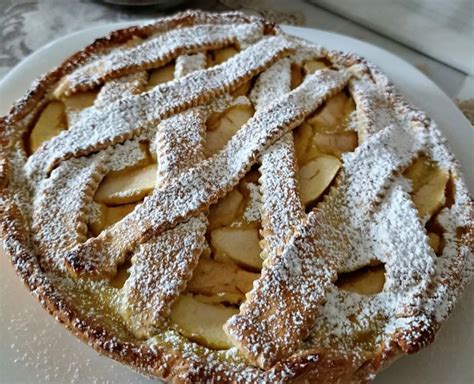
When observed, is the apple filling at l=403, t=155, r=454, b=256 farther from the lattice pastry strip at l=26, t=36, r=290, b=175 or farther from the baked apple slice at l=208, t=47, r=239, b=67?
the baked apple slice at l=208, t=47, r=239, b=67

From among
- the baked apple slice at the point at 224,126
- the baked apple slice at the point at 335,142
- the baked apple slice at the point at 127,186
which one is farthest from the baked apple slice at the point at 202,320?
the baked apple slice at the point at 335,142

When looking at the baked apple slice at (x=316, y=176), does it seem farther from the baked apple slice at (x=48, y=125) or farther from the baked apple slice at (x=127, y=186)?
the baked apple slice at (x=48, y=125)

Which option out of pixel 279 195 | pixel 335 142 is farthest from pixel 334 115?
pixel 279 195

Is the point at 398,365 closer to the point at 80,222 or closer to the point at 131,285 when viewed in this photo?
the point at 131,285

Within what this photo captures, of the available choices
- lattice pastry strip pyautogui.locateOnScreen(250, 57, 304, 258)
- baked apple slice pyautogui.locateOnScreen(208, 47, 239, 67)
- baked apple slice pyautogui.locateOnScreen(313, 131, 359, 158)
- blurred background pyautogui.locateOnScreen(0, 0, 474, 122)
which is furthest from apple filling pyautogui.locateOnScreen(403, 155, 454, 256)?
blurred background pyautogui.locateOnScreen(0, 0, 474, 122)

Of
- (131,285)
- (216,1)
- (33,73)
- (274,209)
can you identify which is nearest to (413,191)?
(274,209)

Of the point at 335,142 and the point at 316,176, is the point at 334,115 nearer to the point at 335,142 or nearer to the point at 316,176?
the point at 335,142
